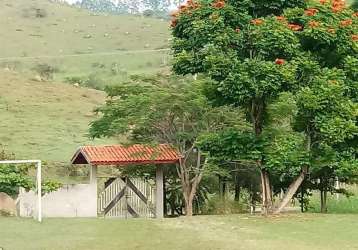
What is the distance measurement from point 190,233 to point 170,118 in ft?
25.5

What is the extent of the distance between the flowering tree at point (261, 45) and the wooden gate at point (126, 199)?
607 centimetres

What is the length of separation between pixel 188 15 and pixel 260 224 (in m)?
5.47

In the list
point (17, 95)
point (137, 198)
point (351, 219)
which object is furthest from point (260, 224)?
point (17, 95)

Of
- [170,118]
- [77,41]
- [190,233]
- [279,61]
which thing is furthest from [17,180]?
[77,41]

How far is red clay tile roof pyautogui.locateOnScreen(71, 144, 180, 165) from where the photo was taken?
2300 centimetres

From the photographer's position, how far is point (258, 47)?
18.2 metres

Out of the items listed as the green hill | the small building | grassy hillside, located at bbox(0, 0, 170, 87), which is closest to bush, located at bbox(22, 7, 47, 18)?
grassy hillside, located at bbox(0, 0, 170, 87)

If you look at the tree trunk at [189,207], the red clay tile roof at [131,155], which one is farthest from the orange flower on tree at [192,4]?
the tree trunk at [189,207]

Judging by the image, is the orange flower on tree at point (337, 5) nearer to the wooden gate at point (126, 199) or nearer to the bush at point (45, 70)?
the wooden gate at point (126, 199)

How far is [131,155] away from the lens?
917 inches

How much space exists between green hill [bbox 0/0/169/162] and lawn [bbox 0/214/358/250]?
1623cm

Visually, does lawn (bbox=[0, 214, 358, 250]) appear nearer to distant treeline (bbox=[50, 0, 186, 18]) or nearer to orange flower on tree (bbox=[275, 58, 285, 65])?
orange flower on tree (bbox=[275, 58, 285, 65])

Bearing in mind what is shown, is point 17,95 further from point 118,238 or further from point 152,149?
point 118,238

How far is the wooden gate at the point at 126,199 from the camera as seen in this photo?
2409 cm
